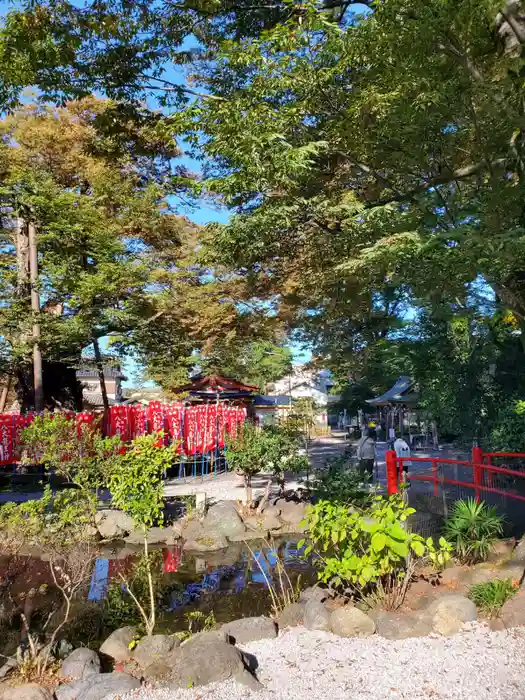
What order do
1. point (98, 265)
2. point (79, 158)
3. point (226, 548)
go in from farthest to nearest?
point (79, 158)
point (98, 265)
point (226, 548)

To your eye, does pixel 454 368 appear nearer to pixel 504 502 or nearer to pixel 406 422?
pixel 504 502

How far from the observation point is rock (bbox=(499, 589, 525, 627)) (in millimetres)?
4664

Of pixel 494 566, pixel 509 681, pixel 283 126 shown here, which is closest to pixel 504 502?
pixel 494 566

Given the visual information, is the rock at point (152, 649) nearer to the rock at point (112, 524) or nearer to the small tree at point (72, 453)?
the small tree at point (72, 453)

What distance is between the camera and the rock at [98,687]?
3984 millimetres

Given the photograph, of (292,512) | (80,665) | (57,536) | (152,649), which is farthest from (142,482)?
(292,512)

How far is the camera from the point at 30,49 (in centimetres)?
638

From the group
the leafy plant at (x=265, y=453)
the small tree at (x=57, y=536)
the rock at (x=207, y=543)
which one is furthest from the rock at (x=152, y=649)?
the leafy plant at (x=265, y=453)

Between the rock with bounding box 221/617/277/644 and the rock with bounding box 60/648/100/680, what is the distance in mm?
1271

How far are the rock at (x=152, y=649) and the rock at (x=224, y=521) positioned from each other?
5.51m

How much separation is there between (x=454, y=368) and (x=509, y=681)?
11855 millimetres

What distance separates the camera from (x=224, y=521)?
1076 cm

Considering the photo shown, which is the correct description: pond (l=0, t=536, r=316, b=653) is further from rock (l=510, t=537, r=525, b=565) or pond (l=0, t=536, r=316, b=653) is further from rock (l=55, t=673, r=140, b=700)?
rock (l=510, t=537, r=525, b=565)

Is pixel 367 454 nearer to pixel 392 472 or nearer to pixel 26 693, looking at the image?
pixel 392 472
